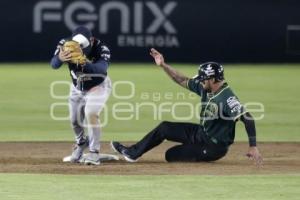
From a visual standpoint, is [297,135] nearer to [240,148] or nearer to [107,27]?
[240,148]

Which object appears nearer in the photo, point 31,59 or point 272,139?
point 272,139

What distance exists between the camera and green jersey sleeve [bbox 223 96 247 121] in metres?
10.9

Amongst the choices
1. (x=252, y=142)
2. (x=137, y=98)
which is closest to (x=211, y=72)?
(x=252, y=142)

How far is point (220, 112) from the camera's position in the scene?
11.1 m

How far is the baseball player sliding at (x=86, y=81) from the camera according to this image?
11.0 m

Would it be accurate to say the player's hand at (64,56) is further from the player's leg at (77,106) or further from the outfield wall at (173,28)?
the outfield wall at (173,28)

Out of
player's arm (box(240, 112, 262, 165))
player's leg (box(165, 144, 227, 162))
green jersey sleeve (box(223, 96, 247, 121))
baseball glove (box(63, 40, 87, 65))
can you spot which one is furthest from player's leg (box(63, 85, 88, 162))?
player's arm (box(240, 112, 262, 165))

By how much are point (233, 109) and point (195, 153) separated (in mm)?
922

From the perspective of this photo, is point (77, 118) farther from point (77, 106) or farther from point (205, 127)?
point (205, 127)

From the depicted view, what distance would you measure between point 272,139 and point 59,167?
14.5ft

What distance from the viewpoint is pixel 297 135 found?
15.1 meters

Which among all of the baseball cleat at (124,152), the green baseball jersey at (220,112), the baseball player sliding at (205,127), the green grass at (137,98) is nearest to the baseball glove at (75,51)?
the baseball player sliding at (205,127)

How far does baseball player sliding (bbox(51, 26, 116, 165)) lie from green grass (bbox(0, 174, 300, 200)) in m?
1.03

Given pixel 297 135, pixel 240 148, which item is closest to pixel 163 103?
pixel 297 135
